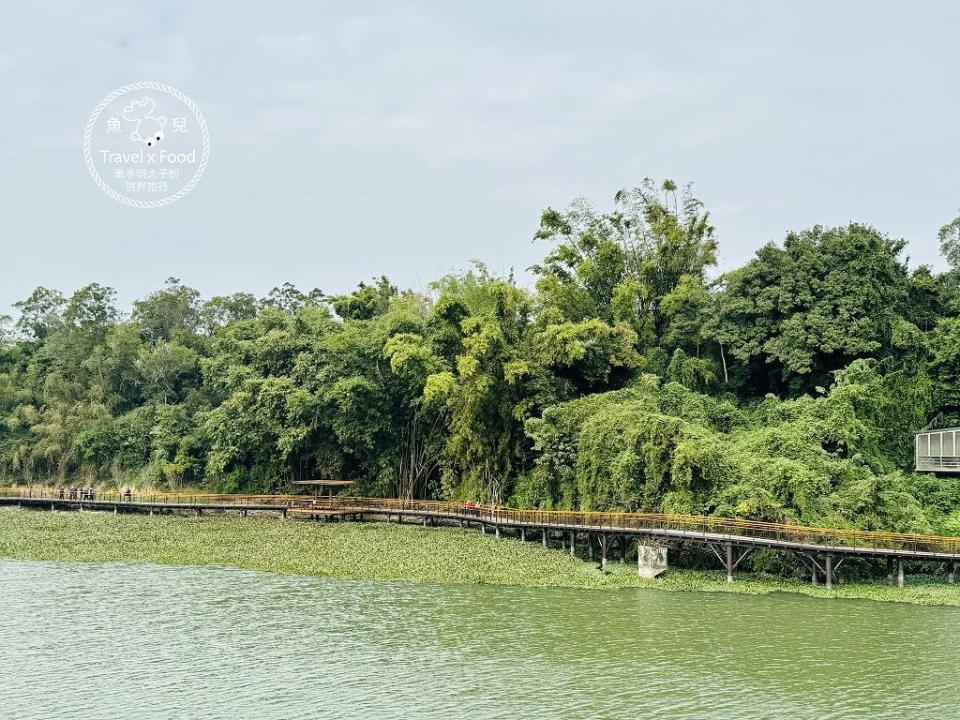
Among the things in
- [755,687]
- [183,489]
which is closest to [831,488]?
[755,687]

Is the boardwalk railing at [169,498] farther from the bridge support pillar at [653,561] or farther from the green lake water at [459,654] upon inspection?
the bridge support pillar at [653,561]

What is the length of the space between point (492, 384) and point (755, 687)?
1045 inches

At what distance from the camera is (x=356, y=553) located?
38.5m

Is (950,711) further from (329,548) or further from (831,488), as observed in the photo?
(329,548)

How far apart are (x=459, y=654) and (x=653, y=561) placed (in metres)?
11.9

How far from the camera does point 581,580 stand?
108 feet

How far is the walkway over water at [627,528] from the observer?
31172 millimetres

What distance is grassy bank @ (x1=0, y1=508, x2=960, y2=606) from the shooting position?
32225 mm

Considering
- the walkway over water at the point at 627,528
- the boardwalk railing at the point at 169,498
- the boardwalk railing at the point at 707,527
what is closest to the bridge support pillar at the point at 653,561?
the walkway over water at the point at 627,528

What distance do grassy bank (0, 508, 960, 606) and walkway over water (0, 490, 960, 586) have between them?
2.93 ft

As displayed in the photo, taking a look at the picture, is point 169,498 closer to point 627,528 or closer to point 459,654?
point 627,528

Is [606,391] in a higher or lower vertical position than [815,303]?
lower

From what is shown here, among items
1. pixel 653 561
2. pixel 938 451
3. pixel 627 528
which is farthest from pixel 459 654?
pixel 938 451

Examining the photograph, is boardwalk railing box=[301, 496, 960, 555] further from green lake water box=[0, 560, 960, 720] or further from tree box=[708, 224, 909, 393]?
tree box=[708, 224, 909, 393]
